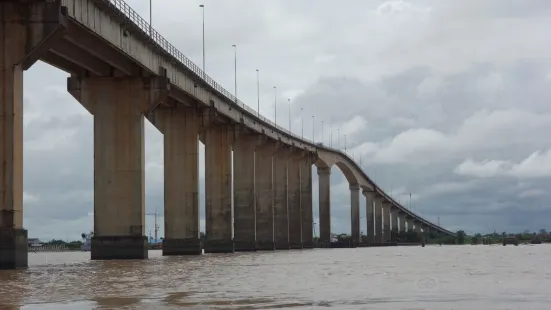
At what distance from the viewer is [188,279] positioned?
32.3m

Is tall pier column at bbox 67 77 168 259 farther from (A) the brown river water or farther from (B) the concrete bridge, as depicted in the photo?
(A) the brown river water

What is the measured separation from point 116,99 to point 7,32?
19.5 m

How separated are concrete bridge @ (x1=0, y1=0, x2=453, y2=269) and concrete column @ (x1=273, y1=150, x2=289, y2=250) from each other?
8.03 m

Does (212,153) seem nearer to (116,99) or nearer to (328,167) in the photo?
(116,99)

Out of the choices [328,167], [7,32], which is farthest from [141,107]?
[328,167]

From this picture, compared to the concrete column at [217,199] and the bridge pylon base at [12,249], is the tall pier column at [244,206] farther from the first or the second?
the bridge pylon base at [12,249]

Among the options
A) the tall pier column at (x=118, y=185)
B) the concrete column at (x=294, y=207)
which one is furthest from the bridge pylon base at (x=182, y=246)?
the concrete column at (x=294, y=207)

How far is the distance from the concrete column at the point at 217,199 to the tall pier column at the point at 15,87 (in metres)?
46.1

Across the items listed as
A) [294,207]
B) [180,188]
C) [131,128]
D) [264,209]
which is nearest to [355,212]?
[294,207]

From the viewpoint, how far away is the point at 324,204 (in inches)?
6171

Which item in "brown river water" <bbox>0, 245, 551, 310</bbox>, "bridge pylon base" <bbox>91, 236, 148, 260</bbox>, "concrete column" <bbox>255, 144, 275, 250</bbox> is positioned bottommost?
"brown river water" <bbox>0, 245, 551, 310</bbox>

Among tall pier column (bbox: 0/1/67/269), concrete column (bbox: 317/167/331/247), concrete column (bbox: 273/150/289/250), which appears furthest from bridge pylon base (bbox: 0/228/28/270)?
concrete column (bbox: 317/167/331/247)

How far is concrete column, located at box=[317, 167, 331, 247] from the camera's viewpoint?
157 metres

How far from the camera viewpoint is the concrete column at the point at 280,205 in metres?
124
